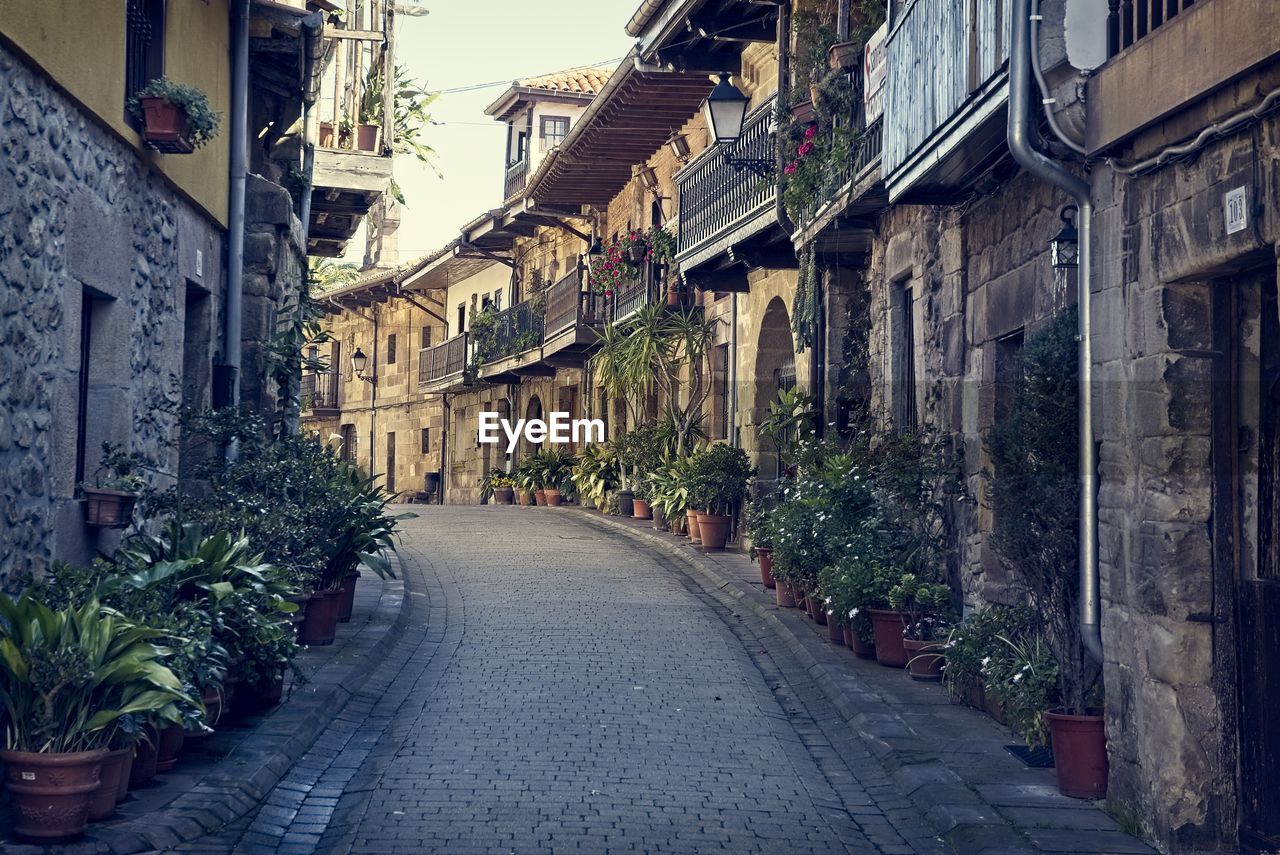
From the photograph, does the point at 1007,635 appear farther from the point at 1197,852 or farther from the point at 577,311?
the point at 577,311

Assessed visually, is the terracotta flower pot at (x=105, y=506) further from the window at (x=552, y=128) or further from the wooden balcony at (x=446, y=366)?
the window at (x=552, y=128)

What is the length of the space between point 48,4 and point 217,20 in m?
4.60

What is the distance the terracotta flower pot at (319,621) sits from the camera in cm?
1016

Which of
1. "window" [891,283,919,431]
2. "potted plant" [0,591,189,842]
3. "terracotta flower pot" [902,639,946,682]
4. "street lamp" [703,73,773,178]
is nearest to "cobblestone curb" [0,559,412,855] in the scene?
"potted plant" [0,591,189,842]

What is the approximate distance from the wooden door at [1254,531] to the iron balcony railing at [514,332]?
23869 mm

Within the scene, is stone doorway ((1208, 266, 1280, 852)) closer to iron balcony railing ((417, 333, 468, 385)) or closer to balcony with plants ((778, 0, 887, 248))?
balcony with plants ((778, 0, 887, 248))

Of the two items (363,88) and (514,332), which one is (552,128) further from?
(363,88)

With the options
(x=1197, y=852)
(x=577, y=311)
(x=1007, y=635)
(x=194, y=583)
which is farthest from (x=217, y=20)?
(x=577, y=311)

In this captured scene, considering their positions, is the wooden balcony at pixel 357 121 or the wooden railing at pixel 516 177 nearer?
the wooden balcony at pixel 357 121

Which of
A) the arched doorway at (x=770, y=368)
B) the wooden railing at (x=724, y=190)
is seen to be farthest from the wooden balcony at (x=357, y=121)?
the arched doorway at (x=770, y=368)

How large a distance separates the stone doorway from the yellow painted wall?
516 cm

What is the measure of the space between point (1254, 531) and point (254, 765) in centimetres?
433

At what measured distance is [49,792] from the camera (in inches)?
209
